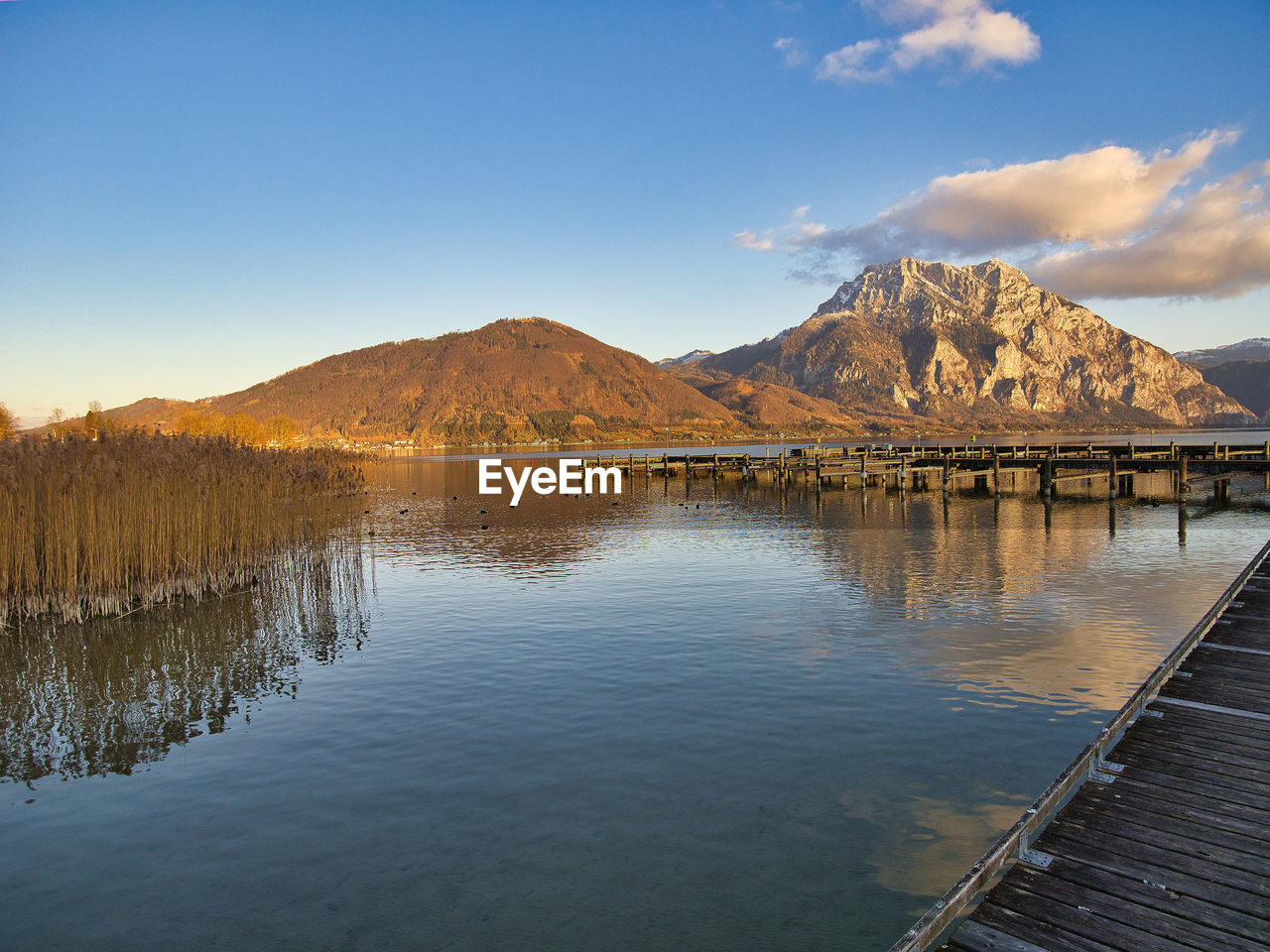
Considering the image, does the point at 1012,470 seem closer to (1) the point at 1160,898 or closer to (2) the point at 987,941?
(1) the point at 1160,898

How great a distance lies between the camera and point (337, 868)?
323 inches

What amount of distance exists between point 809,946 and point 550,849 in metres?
3.08

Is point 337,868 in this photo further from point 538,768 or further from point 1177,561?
point 1177,561

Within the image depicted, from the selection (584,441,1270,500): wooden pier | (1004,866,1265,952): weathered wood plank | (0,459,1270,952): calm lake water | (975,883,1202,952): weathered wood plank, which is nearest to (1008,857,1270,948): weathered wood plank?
(1004,866,1265,952): weathered wood plank

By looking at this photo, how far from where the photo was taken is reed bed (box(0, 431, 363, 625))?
17.1 meters

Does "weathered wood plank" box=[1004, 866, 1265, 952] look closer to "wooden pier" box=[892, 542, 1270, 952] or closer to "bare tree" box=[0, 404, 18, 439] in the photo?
"wooden pier" box=[892, 542, 1270, 952]

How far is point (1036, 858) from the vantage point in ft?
21.8

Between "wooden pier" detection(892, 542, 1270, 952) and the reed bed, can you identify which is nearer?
"wooden pier" detection(892, 542, 1270, 952)

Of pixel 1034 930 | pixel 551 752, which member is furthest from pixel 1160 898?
pixel 551 752

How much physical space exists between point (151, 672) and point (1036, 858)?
16.4 meters

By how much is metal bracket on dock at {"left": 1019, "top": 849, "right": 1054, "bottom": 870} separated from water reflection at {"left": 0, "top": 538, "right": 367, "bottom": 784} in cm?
1194

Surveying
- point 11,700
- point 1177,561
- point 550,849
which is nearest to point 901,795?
point 550,849

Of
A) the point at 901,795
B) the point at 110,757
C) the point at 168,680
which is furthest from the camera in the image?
the point at 168,680

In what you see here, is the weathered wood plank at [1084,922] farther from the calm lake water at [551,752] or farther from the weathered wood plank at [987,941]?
the calm lake water at [551,752]
